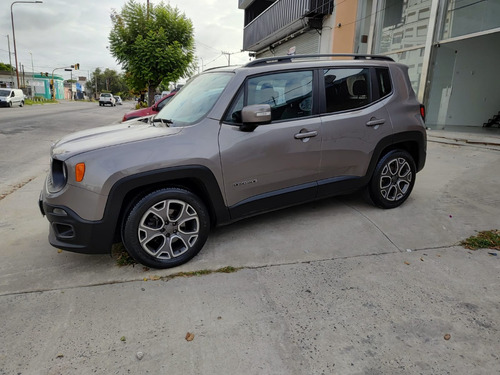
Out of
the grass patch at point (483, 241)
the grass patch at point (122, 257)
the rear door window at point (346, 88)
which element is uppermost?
the rear door window at point (346, 88)

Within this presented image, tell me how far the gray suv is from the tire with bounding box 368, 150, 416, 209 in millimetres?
15

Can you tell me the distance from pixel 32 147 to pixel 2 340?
9.48 meters

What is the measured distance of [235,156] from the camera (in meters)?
3.36

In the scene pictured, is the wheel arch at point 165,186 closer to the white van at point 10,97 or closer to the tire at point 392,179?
the tire at point 392,179

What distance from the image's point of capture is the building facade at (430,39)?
9.59 meters

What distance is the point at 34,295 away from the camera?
9.50 ft

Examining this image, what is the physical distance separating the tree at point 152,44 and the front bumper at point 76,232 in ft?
55.0

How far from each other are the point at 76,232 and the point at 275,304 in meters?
1.70

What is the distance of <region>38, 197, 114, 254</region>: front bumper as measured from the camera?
2924 millimetres

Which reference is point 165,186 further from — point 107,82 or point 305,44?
point 107,82

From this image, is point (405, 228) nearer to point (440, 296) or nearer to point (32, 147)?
point (440, 296)

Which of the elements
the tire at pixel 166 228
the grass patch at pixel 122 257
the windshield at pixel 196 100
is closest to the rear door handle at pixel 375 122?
the windshield at pixel 196 100

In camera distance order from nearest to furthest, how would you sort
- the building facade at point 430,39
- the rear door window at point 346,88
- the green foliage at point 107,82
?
the rear door window at point 346,88 → the building facade at point 430,39 → the green foliage at point 107,82

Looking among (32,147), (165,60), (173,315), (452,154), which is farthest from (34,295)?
(165,60)
